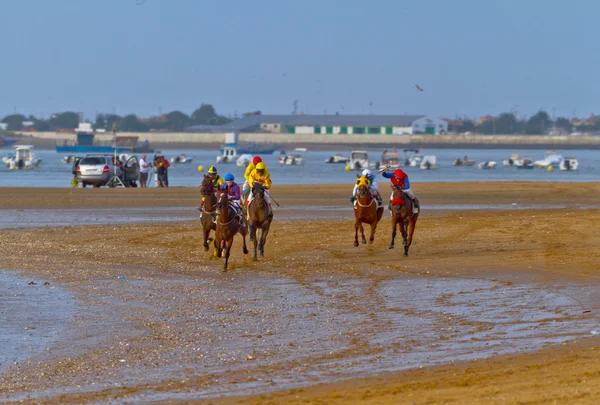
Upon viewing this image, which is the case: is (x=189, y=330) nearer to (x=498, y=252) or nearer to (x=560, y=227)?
(x=498, y=252)

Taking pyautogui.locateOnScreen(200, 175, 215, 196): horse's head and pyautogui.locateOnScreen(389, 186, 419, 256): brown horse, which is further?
pyautogui.locateOnScreen(389, 186, 419, 256): brown horse

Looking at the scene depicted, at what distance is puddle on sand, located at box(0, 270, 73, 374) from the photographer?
11.8 m

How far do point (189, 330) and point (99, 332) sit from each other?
1.05m

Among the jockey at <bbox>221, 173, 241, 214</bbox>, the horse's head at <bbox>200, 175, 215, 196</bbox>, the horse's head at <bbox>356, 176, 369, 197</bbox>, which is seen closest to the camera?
the horse's head at <bbox>200, 175, 215, 196</bbox>

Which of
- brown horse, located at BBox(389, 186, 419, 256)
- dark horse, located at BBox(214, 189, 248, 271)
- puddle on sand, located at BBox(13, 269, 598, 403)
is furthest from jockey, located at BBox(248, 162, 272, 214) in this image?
puddle on sand, located at BBox(13, 269, 598, 403)

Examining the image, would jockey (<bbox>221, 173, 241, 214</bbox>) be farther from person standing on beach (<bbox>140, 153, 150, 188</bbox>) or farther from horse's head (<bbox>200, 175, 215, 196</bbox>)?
person standing on beach (<bbox>140, 153, 150, 188</bbox>)

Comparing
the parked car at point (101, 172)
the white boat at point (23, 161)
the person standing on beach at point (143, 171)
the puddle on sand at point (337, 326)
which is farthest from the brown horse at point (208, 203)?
the white boat at point (23, 161)

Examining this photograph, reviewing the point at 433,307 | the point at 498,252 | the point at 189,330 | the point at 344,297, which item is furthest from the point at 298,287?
the point at 498,252

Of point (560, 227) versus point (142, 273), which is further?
point (560, 227)

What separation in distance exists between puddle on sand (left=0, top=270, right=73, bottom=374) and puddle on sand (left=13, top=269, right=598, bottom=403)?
4.04ft

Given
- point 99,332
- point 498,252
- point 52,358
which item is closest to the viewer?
point 52,358

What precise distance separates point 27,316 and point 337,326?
403 cm

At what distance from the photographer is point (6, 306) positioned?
14852mm

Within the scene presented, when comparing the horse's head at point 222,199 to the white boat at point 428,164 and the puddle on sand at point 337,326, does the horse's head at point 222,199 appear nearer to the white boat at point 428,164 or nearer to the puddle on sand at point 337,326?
→ the puddle on sand at point 337,326
